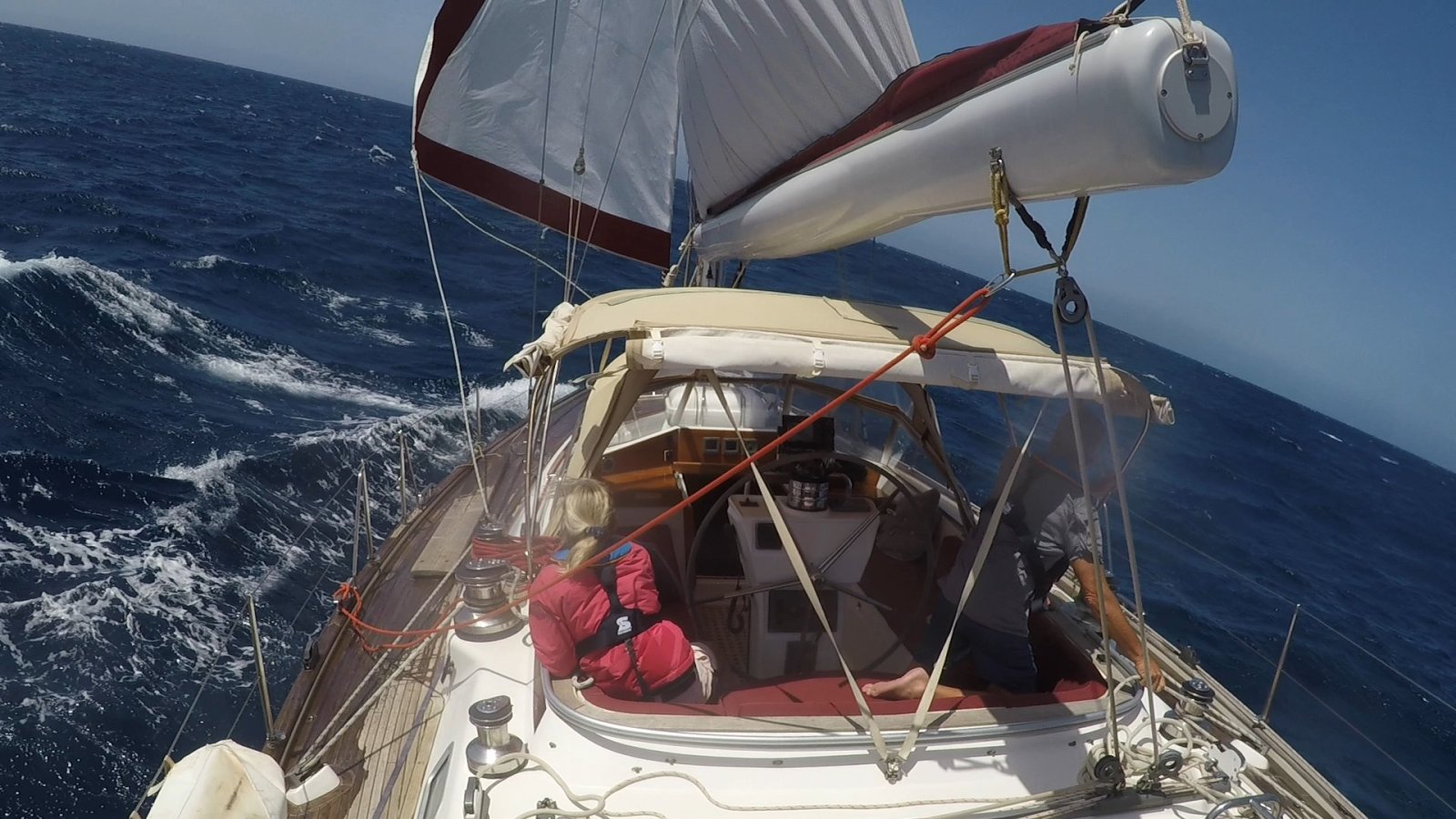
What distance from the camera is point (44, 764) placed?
16.6 ft

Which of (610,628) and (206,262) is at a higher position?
(610,628)

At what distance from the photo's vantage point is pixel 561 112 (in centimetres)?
712

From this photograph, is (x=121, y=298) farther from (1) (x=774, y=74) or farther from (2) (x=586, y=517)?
(2) (x=586, y=517)

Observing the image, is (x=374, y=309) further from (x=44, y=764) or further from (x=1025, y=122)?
(x=1025, y=122)

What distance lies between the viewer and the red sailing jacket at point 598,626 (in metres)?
2.92

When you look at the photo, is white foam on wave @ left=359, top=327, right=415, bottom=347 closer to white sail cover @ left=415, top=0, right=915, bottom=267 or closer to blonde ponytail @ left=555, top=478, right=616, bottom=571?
white sail cover @ left=415, top=0, right=915, bottom=267

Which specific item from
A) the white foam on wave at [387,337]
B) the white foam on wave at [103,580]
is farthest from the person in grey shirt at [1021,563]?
the white foam on wave at [387,337]

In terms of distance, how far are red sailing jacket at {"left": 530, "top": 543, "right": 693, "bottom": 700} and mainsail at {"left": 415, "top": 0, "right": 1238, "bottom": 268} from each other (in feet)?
5.64

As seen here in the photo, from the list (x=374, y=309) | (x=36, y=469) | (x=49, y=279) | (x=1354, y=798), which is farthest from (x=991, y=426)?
(x=49, y=279)

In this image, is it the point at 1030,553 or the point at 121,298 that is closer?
the point at 1030,553

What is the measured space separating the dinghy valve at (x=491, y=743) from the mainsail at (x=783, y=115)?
223 centimetres

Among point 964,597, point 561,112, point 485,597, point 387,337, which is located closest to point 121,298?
point 387,337

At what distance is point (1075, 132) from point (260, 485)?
9.41 meters

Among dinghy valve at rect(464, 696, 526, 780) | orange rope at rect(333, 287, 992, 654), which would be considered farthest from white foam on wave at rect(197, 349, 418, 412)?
dinghy valve at rect(464, 696, 526, 780)
